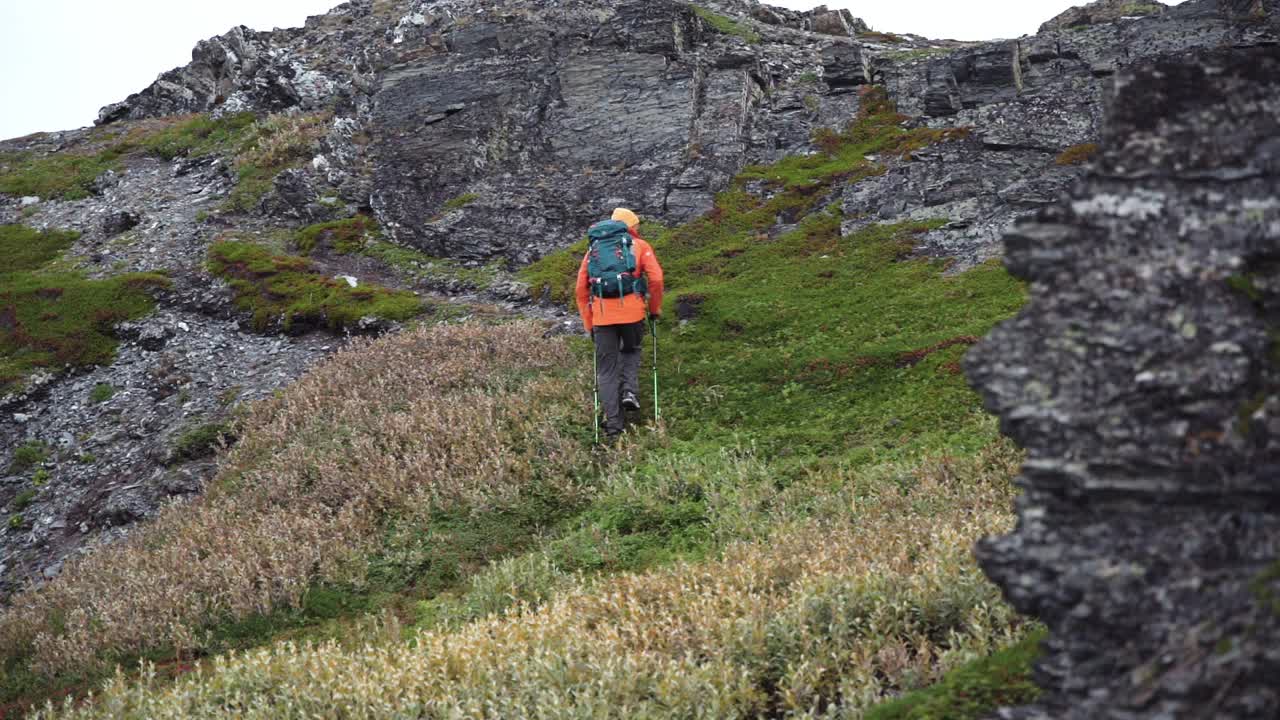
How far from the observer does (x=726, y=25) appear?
124ft

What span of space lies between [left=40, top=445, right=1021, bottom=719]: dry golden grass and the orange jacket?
19.3ft

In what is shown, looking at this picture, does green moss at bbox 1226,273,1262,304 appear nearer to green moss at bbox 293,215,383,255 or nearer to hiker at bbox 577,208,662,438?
hiker at bbox 577,208,662,438

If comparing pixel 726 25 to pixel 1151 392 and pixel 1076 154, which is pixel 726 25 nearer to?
pixel 1076 154

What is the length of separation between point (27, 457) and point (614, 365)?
13.4m

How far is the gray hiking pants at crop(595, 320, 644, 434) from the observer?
14991 millimetres

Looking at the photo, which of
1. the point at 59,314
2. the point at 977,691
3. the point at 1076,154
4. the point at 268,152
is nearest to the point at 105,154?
the point at 268,152

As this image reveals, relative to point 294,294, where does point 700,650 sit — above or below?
below

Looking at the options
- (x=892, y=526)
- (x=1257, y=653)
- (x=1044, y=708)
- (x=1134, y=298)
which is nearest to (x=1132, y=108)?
(x=1134, y=298)

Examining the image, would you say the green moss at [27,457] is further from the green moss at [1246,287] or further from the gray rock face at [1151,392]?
the green moss at [1246,287]

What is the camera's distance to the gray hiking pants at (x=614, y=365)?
49.2 ft

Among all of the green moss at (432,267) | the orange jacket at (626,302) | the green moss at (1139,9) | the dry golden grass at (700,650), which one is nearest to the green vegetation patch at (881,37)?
the green moss at (1139,9)

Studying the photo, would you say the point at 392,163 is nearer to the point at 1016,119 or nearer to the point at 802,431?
the point at 1016,119

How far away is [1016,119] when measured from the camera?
85.4ft

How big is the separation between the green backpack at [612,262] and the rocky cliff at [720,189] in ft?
18.0
